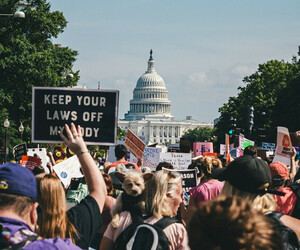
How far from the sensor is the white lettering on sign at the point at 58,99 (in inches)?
245

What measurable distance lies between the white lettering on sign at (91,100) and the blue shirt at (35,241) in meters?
2.57

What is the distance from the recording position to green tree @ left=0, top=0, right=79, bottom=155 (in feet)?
122

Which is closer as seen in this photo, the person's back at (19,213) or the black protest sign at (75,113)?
the person's back at (19,213)

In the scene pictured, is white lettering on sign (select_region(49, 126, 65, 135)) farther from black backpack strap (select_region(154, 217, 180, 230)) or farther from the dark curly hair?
the dark curly hair

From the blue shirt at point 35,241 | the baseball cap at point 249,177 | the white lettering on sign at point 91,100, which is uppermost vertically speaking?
the white lettering on sign at point 91,100

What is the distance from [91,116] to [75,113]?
140mm

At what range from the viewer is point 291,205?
21.8 ft

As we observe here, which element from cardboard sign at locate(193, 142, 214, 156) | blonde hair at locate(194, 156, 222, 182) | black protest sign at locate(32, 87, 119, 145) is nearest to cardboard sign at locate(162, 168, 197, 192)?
blonde hair at locate(194, 156, 222, 182)

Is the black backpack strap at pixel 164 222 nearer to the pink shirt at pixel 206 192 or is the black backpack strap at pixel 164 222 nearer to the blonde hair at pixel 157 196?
the blonde hair at pixel 157 196

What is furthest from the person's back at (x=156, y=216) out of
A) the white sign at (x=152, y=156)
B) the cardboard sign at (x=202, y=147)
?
the cardboard sign at (x=202, y=147)

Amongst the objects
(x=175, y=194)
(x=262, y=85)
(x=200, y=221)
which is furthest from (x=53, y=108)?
(x=262, y=85)

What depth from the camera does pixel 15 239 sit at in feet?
12.0

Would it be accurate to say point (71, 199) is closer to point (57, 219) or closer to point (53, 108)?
point (53, 108)

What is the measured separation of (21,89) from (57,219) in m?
34.2
